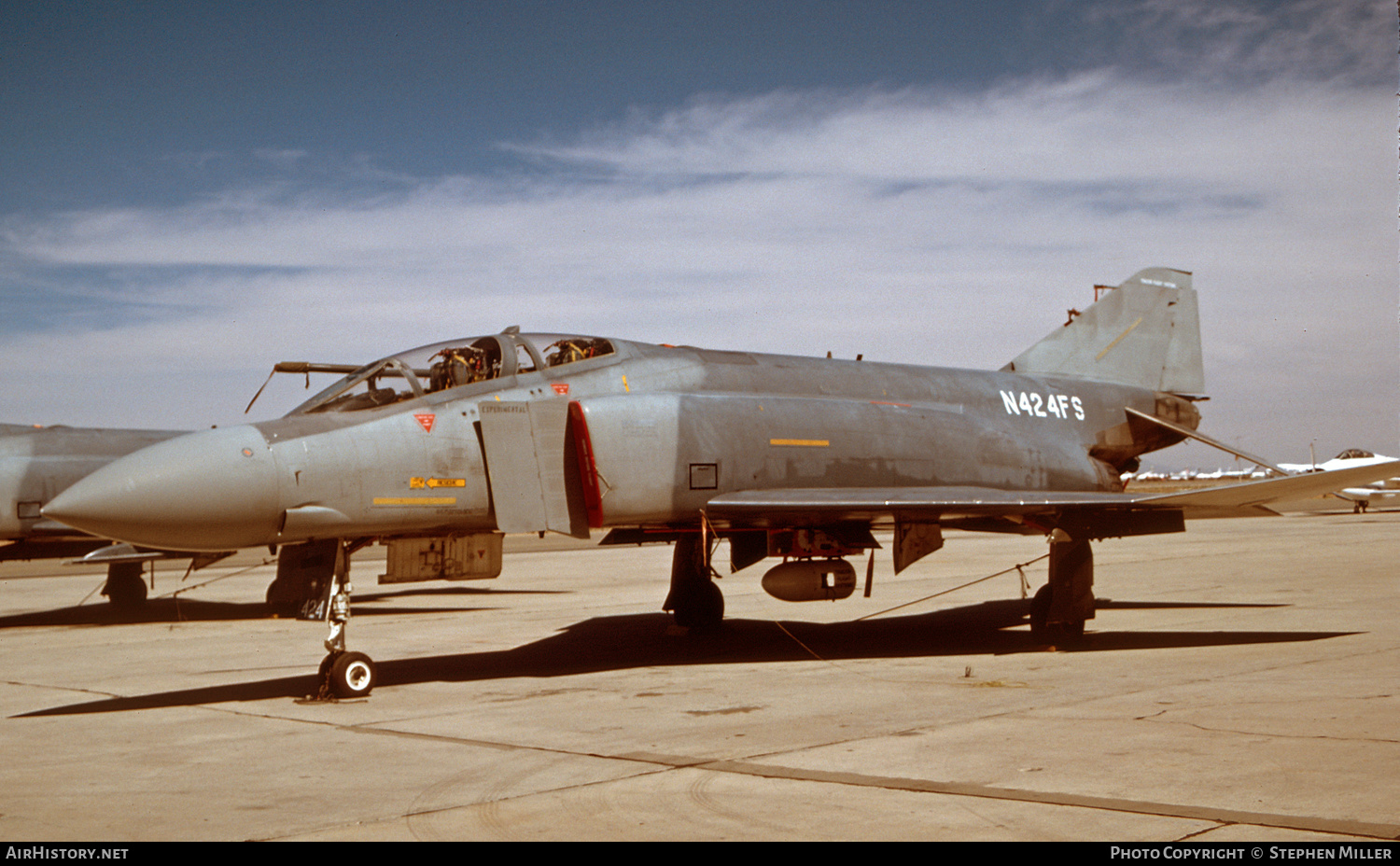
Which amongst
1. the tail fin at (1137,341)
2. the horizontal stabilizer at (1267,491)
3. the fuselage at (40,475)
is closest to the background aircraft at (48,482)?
the fuselage at (40,475)

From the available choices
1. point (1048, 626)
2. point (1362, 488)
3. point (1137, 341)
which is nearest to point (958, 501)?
point (1048, 626)

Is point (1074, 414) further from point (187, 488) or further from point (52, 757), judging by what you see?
point (52, 757)

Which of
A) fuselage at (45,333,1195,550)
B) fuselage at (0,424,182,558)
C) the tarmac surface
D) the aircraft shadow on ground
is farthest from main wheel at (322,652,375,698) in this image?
fuselage at (0,424,182,558)

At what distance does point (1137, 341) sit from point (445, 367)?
1086cm

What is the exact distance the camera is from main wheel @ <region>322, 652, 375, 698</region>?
9.58 meters

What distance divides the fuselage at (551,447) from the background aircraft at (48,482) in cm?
839

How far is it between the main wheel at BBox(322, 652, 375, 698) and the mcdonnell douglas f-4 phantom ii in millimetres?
21

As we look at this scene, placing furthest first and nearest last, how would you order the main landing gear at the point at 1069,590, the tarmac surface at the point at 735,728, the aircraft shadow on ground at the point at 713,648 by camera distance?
the main landing gear at the point at 1069,590
the aircraft shadow on ground at the point at 713,648
the tarmac surface at the point at 735,728

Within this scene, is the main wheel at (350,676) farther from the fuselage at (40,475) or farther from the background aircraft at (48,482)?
the fuselage at (40,475)

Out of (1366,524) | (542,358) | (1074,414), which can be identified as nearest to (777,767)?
(542,358)

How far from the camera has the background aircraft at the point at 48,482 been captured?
57.3 ft

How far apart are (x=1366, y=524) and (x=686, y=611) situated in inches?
1323

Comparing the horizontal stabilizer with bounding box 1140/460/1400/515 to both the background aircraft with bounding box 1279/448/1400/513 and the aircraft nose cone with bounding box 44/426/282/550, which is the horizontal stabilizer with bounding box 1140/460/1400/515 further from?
the background aircraft with bounding box 1279/448/1400/513

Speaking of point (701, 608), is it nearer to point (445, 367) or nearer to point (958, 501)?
point (958, 501)
